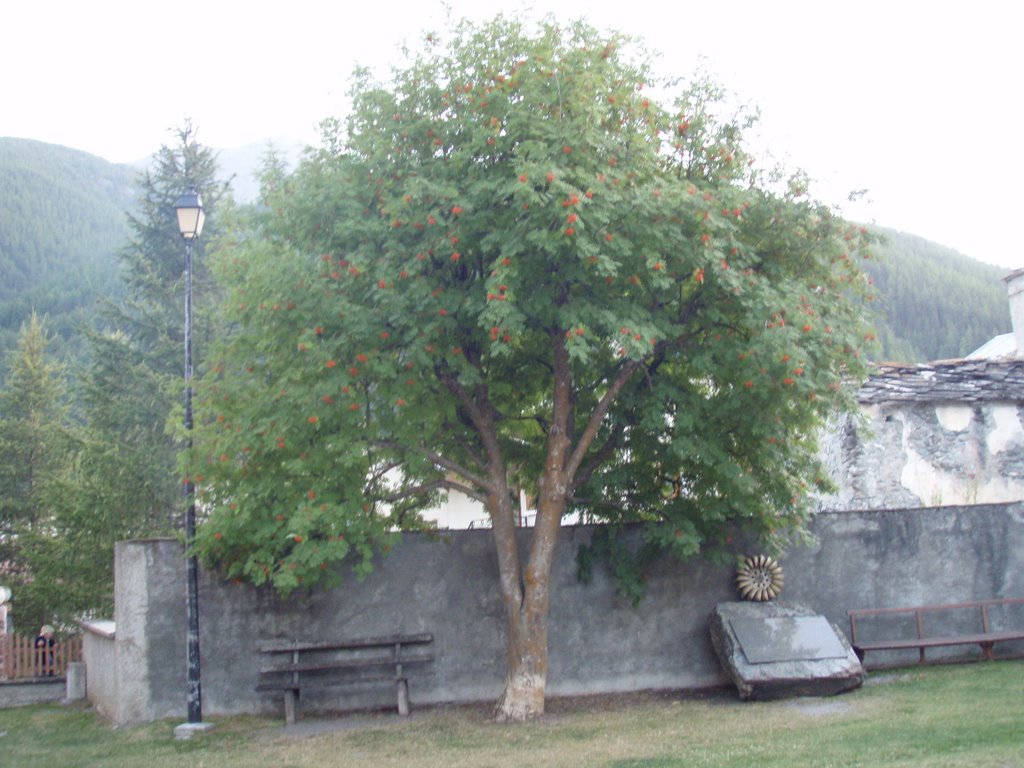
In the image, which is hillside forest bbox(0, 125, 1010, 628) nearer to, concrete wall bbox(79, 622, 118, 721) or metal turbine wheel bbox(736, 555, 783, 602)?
concrete wall bbox(79, 622, 118, 721)

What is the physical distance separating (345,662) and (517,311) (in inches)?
199

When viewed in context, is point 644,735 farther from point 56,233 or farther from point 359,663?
point 56,233

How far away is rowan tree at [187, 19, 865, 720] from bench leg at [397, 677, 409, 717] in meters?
1.33

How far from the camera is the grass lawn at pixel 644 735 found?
29.8 feet

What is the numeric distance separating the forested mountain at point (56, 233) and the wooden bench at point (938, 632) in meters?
48.8

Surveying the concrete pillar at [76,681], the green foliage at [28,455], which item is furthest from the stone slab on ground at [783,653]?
the green foliage at [28,455]

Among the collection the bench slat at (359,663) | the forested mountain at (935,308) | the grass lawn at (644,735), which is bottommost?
the grass lawn at (644,735)

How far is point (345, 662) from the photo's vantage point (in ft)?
42.9

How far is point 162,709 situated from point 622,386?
22.0 feet

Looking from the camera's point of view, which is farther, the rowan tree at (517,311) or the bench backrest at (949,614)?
the bench backrest at (949,614)

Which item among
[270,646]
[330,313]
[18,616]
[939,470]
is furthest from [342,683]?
[18,616]

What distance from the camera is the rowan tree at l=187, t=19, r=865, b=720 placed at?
11.0 meters

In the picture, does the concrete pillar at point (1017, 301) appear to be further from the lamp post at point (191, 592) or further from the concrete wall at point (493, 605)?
the lamp post at point (191, 592)

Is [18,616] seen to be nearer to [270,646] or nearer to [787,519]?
[270,646]
